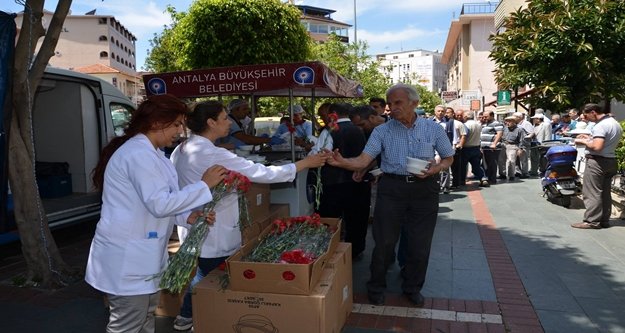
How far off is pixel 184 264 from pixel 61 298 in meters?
2.59

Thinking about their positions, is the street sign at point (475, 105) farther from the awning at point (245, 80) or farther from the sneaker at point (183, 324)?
the sneaker at point (183, 324)

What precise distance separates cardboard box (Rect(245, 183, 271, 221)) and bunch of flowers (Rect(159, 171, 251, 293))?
45 cm

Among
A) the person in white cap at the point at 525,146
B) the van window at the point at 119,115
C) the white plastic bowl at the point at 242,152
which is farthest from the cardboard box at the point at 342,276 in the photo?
the person in white cap at the point at 525,146

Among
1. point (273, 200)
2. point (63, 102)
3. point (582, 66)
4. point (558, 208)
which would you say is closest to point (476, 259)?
point (273, 200)

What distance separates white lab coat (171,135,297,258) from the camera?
3252 mm

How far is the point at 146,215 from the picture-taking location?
95.7 inches

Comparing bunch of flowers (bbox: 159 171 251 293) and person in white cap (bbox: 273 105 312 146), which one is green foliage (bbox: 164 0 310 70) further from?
bunch of flowers (bbox: 159 171 251 293)

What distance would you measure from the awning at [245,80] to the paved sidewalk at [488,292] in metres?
2.15

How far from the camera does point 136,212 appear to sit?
7.88 ft

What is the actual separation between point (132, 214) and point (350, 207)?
340 cm

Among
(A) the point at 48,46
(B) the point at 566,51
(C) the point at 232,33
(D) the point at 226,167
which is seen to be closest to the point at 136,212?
(D) the point at 226,167

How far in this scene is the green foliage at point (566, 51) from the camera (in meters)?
13.0

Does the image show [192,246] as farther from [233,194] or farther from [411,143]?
[411,143]

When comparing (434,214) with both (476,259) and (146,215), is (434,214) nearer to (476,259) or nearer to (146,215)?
(476,259)
